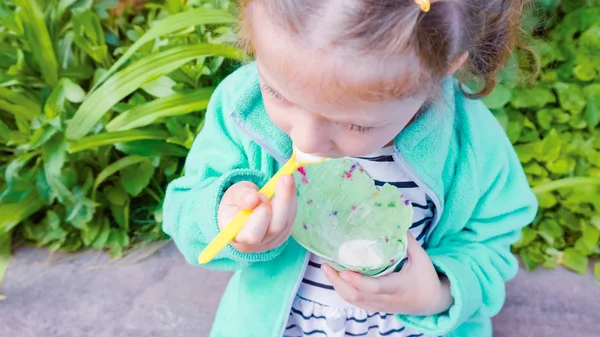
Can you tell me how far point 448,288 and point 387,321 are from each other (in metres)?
0.15

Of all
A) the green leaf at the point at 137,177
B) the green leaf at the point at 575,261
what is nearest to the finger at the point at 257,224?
the green leaf at the point at 137,177

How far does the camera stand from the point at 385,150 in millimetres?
966

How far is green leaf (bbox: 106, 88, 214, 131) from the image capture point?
1.44 meters

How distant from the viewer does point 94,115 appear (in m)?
1.43

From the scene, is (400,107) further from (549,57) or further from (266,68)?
(549,57)

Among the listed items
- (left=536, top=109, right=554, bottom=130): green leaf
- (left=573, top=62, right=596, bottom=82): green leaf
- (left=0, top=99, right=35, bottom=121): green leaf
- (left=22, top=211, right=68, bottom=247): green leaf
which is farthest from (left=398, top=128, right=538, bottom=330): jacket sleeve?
(left=0, top=99, right=35, bottom=121): green leaf

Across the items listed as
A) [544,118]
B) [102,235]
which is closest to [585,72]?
[544,118]

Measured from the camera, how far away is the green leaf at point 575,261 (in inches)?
59.4

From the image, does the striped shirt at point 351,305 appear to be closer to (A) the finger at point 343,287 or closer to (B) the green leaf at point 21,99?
(A) the finger at point 343,287

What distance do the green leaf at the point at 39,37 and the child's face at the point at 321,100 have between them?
1.02 metres

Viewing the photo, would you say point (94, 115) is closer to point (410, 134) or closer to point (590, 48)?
point (410, 134)

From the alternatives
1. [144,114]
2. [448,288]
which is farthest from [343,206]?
[144,114]

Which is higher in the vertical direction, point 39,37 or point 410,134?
point 410,134

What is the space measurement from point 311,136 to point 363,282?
30 cm
